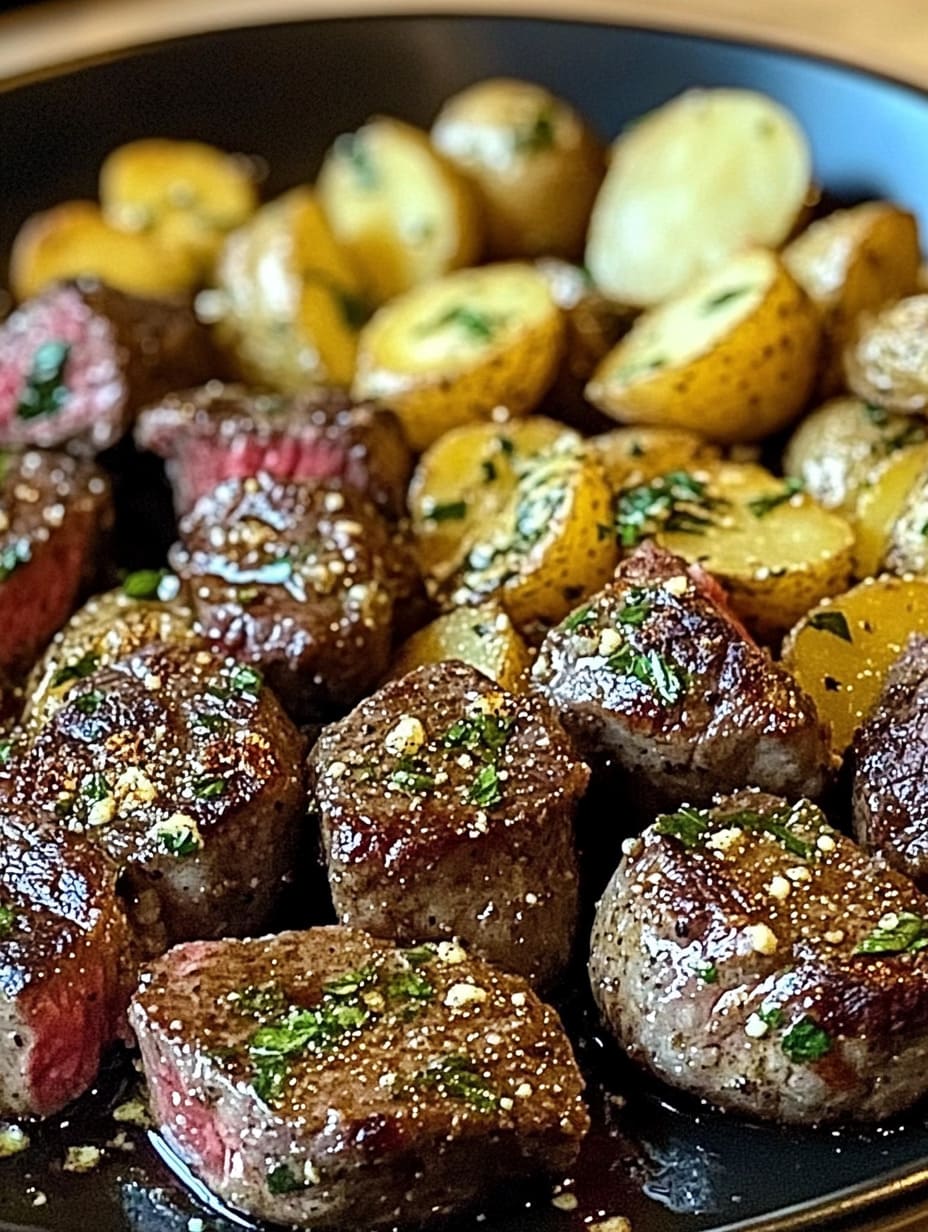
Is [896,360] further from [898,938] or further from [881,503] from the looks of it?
[898,938]

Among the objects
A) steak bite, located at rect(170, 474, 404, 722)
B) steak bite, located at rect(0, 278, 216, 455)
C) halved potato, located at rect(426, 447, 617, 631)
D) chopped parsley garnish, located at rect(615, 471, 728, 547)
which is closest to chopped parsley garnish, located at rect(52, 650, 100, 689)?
steak bite, located at rect(170, 474, 404, 722)

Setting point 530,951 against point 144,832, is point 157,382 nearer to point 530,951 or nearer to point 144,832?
point 144,832

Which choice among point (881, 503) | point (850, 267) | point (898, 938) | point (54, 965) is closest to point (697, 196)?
point (850, 267)

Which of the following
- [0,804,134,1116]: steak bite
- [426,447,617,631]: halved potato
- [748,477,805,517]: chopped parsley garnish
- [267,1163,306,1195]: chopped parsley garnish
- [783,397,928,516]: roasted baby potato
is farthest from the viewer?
[783,397,928,516]: roasted baby potato

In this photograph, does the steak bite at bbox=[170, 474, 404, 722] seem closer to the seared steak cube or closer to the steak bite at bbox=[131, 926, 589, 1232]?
the seared steak cube

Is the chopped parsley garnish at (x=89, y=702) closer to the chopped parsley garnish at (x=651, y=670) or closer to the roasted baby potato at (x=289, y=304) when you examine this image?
the chopped parsley garnish at (x=651, y=670)

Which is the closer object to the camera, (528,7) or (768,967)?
(768,967)
